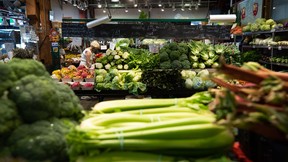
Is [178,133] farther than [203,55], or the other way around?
[203,55]

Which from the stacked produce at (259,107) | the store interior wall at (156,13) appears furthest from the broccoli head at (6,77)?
the store interior wall at (156,13)

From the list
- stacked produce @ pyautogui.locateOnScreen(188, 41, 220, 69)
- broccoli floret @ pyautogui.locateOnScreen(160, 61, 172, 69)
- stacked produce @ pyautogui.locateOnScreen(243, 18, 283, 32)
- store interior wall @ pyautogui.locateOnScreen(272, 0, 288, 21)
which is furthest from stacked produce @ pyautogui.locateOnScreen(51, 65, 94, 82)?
store interior wall @ pyautogui.locateOnScreen(272, 0, 288, 21)

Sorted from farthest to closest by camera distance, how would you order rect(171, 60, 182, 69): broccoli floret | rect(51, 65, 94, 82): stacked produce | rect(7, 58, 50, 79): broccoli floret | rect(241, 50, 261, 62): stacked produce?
rect(241, 50, 261, 62): stacked produce → rect(51, 65, 94, 82): stacked produce → rect(171, 60, 182, 69): broccoli floret → rect(7, 58, 50, 79): broccoli floret

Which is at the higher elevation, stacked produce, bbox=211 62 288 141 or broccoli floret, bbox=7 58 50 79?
broccoli floret, bbox=7 58 50 79

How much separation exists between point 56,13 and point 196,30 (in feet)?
45.6

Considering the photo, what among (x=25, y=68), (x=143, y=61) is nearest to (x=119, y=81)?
(x=143, y=61)

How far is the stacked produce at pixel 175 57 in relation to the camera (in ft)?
14.6

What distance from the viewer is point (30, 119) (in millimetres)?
1377

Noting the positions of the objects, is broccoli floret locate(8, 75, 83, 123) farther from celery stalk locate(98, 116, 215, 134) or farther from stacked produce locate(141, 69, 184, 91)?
stacked produce locate(141, 69, 184, 91)

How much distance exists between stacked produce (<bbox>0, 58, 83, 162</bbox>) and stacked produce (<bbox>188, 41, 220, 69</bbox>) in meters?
3.50

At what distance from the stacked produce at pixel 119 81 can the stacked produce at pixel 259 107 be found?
292 centimetres

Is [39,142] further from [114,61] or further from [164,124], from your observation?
[114,61]

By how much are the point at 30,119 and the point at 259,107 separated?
1122mm

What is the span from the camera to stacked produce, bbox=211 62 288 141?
3.72 feet
